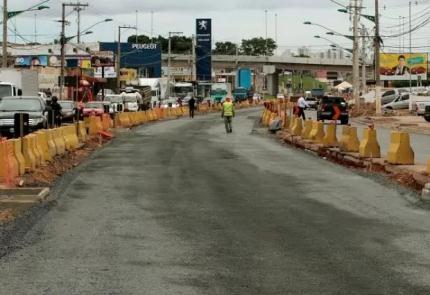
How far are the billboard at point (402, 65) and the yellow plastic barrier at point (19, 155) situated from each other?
373 feet

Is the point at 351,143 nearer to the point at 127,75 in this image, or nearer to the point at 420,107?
the point at 420,107

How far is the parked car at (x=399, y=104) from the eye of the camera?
65.7 meters

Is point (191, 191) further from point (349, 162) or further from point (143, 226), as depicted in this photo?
point (349, 162)

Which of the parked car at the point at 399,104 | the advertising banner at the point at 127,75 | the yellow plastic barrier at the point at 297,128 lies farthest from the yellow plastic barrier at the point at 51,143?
the advertising banner at the point at 127,75

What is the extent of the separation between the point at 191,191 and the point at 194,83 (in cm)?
8950

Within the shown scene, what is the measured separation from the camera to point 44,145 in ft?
63.4

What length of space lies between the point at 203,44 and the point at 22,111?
10285 cm

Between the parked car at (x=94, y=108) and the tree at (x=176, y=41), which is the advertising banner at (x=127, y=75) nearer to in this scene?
the parked car at (x=94, y=108)

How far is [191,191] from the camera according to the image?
14500mm

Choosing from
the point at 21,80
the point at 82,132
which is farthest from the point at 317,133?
the point at 21,80

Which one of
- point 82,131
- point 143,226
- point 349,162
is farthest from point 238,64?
point 143,226

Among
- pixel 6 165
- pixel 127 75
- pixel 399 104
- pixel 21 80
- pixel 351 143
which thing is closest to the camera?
pixel 6 165

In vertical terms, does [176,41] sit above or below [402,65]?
above

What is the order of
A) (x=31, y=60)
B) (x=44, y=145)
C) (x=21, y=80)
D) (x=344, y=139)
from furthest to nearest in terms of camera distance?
1. (x=31, y=60)
2. (x=21, y=80)
3. (x=344, y=139)
4. (x=44, y=145)
